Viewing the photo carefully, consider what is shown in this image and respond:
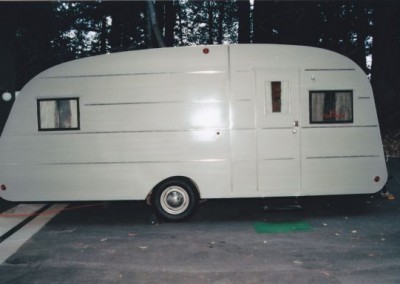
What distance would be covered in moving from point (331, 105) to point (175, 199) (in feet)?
10.9

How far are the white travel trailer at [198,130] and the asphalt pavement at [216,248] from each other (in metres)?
0.61

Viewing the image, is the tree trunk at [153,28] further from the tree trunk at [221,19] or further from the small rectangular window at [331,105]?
the tree trunk at [221,19]

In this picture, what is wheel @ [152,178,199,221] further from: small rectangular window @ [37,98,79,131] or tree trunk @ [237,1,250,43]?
tree trunk @ [237,1,250,43]

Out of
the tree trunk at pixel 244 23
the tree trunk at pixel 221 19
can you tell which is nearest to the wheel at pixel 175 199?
the tree trunk at pixel 244 23

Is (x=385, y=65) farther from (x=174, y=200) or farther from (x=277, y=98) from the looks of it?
(x=174, y=200)

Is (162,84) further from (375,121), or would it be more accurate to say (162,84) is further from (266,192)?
(375,121)

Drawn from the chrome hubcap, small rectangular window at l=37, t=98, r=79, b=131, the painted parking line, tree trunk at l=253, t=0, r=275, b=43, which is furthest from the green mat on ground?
tree trunk at l=253, t=0, r=275, b=43

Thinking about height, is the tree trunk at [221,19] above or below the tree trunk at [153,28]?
above

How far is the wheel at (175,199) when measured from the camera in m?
7.27

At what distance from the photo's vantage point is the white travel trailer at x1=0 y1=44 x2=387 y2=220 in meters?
7.17

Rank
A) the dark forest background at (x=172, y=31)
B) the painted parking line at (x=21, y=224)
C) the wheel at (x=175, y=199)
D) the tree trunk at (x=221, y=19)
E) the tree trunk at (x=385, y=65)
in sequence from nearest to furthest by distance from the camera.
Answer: the painted parking line at (x=21, y=224), the wheel at (x=175, y=199), the dark forest background at (x=172, y=31), the tree trunk at (x=385, y=65), the tree trunk at (x=221, y=19)

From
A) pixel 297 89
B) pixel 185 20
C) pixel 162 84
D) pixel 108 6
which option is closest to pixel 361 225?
pixel 297 89

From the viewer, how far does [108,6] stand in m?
24.0

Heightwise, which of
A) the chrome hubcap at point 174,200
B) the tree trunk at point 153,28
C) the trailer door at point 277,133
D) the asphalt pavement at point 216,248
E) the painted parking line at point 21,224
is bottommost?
the asphalt pavement at point 216,248
